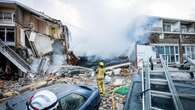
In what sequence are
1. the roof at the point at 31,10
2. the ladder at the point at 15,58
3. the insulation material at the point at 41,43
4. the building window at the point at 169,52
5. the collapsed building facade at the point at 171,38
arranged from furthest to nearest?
the building window at the point at 169,52, the collapsed building facade at the point at 171,38, the insulation material at the point at 41,43, the roof at the point at 31,10, the ladder at the point at 15,58

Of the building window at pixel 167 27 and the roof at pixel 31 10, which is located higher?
the roof at pixel 31 10

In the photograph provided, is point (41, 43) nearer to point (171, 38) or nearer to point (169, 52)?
point (169, 52)

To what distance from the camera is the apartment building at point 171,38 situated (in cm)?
2153

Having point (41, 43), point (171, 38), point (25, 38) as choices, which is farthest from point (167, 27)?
point (25, 38)

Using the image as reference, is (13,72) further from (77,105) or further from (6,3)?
(77,105)

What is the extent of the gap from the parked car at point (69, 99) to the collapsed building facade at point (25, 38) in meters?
12.3

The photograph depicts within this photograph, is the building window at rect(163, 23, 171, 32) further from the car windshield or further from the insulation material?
the car windshield

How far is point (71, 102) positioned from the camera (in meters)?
4.85

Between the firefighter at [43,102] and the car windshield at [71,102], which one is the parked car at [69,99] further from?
the firefighter at [43,102]

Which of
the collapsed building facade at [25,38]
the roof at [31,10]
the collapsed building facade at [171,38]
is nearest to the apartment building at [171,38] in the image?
the collapsed building facade at [171,38]

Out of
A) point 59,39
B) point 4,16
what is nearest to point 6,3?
point 4,16

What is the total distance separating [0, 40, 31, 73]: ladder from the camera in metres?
16.9

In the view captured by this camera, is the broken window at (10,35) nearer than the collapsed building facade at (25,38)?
No

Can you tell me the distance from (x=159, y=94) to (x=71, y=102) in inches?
96.0
